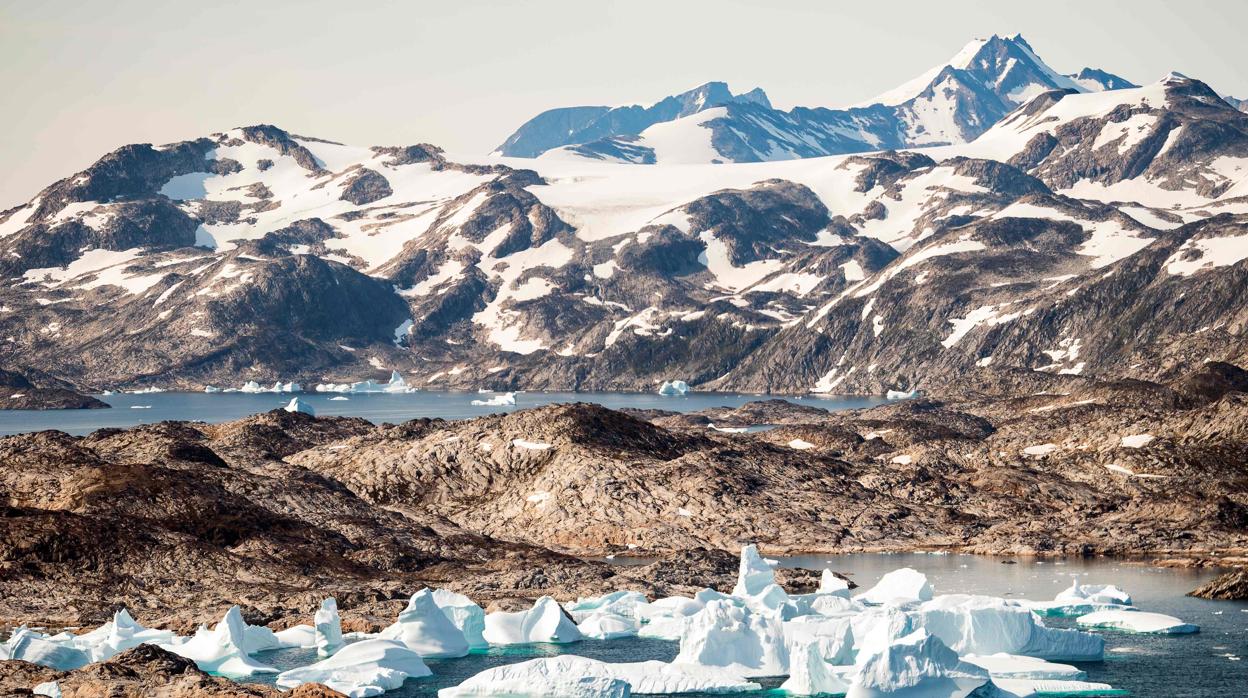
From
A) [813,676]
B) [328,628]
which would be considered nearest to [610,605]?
[328,628]

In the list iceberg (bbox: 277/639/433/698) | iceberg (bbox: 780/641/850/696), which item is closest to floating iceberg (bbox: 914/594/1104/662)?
iceberg (bbox: 780/641/850/696)

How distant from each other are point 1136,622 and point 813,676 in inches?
760

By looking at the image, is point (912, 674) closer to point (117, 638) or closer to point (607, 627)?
point (607, 627)

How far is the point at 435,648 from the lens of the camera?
63.9m

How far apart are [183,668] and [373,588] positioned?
23335mm

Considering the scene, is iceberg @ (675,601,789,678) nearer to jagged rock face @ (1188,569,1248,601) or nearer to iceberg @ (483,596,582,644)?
iceberg @ (483,596,582,644)

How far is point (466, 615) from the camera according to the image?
217ft

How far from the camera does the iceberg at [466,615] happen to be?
66.1 m

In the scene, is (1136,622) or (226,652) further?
Result: (1136,622)

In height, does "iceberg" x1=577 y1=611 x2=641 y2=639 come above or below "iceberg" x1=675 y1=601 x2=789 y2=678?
below

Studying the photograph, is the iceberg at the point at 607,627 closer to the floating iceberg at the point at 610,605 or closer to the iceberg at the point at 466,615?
the floating iceberg at the point at 610,605

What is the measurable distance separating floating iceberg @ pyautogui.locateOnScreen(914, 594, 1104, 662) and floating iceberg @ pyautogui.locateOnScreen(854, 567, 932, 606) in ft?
17.4

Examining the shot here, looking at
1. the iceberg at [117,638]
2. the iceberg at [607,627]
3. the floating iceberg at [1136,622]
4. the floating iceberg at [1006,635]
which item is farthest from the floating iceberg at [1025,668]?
the iceberg at [117,638]

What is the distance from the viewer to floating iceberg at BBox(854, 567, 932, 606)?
68.1 meters
